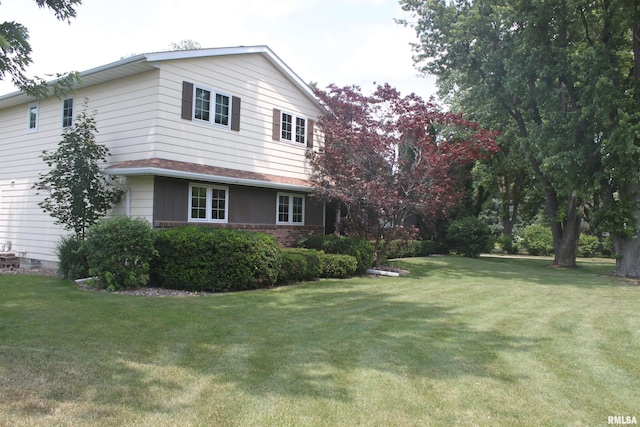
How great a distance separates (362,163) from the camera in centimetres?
1383

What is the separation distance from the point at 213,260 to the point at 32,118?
35.1ft

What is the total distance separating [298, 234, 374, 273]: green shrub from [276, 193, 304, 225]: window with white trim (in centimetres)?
136

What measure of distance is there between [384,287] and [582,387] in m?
6.87

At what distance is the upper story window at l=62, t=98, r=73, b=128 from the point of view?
14391 mm

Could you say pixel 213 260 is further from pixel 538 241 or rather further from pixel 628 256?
pixel 538 241

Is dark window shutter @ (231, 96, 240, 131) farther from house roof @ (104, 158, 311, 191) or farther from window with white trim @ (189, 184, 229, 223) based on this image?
window with white trim @ (189, 184, 229, 223)

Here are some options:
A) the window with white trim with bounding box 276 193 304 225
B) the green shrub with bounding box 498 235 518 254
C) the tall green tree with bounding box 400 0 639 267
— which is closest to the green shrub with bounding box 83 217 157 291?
the window with white trim with bounding box 276 193 304 225

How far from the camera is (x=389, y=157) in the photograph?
13.7m

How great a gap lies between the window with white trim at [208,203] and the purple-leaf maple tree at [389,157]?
2.98 meters

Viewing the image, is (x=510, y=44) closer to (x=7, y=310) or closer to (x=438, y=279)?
(x=438, y=279)

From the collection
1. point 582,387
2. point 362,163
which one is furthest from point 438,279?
point 582,387

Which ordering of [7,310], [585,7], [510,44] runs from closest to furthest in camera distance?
[7,310] → [585,7] → [510,44]

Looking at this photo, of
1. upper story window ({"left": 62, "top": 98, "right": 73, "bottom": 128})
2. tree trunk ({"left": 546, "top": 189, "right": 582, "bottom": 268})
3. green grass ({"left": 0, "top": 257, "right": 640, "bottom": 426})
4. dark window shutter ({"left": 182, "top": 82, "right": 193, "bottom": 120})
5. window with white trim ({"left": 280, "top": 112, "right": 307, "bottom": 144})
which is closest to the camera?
green grass ({"left": 0, "top": 257, "right": 640, "bottom": 426})

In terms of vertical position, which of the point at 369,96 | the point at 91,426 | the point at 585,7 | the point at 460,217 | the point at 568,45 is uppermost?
the point at 585,7
